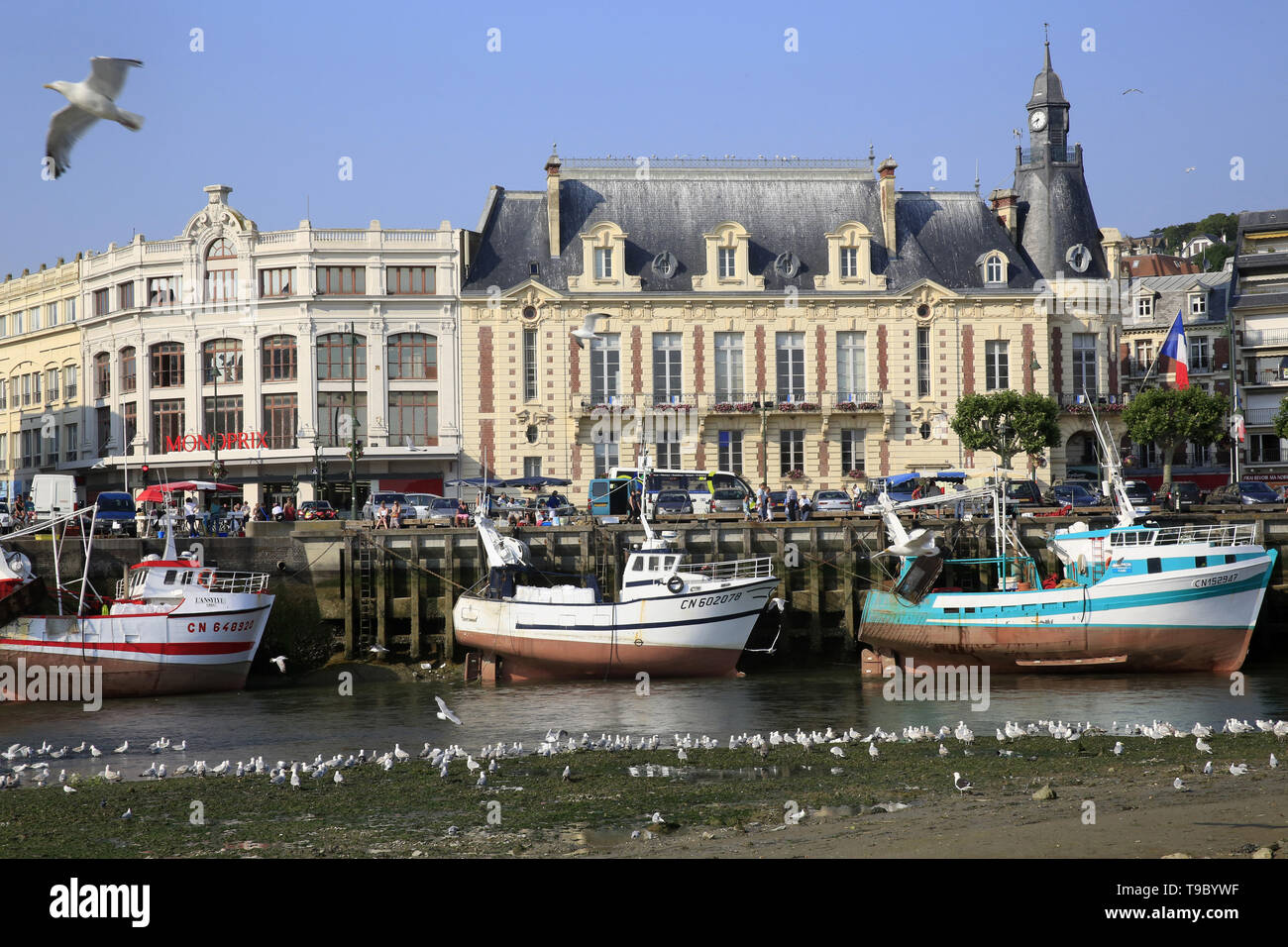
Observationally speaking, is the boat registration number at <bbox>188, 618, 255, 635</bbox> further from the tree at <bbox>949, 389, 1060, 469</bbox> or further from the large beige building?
the tree at <bbox>949, 389, 1060, 469</bbox>

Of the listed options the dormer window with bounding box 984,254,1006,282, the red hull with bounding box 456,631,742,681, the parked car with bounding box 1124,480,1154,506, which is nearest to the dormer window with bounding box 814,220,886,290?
the dormer window with bounding box 984,254,1006,282

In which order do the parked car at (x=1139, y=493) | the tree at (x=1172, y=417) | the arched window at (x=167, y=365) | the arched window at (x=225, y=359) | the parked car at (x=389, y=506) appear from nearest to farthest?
the parked car at (x=389, y=506)
the parked car at (x=1139, y=493)
the tree at (x=1172, y=417)
the arched window at (x=225, y=359)
the arched window at (x=167, y=365)

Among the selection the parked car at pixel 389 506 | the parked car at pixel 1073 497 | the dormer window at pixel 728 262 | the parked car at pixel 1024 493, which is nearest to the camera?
the parked car at pixel 389 506

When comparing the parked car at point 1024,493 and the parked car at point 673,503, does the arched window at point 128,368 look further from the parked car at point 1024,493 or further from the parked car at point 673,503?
the parked car at point 1024,493

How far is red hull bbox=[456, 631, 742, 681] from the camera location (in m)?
39.3

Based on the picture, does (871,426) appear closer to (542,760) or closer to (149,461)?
(149,461)

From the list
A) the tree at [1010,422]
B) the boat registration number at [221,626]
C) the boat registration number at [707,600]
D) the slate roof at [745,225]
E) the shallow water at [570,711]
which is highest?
the slate roof at [745,225]

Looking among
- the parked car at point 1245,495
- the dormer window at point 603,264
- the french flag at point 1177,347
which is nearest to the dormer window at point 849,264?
the dormer window at point 603,264

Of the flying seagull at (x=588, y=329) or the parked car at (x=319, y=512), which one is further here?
the flying seagull at (x=588, y=329)

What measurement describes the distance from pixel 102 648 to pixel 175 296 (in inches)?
1579

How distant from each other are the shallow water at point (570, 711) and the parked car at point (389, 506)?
10.9 meters

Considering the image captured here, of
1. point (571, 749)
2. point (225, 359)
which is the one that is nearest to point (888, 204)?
point (225, 359)

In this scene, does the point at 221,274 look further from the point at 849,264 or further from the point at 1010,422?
the point at 1010,422

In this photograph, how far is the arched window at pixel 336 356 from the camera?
7138 centimetres
